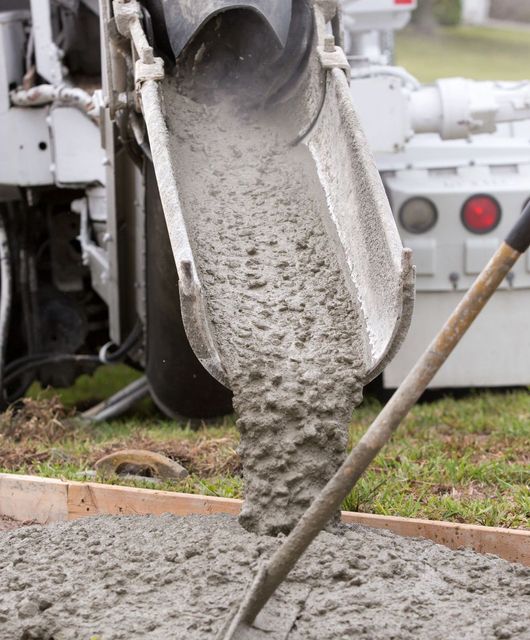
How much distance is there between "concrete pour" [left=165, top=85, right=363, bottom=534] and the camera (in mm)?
3227

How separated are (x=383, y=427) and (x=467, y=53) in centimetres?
2280

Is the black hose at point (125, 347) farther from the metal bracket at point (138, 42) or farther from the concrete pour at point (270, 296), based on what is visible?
the metal bracket at point (138, 42)

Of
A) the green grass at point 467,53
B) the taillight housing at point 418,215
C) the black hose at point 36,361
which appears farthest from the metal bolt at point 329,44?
the green grass at point 467,53

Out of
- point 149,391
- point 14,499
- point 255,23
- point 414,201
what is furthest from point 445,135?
point 14,499

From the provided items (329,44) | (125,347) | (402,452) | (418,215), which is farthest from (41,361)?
(329,44)

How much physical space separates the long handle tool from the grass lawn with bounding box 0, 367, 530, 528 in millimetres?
930

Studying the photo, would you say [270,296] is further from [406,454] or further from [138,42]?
[406,454]

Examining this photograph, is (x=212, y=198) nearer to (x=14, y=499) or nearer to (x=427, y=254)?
(x=14, y=499)

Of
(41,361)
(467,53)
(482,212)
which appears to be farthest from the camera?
(467,53)

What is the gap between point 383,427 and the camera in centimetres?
267

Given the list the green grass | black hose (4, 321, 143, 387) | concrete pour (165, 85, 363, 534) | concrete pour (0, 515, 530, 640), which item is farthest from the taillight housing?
the green grass

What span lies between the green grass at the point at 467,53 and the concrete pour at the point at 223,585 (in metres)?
16.1

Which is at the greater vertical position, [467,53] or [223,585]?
[467,53]

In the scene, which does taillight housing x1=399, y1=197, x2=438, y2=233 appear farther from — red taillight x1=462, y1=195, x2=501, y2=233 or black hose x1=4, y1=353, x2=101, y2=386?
black hose x1=4, y1=353, x2=101, y2=386
